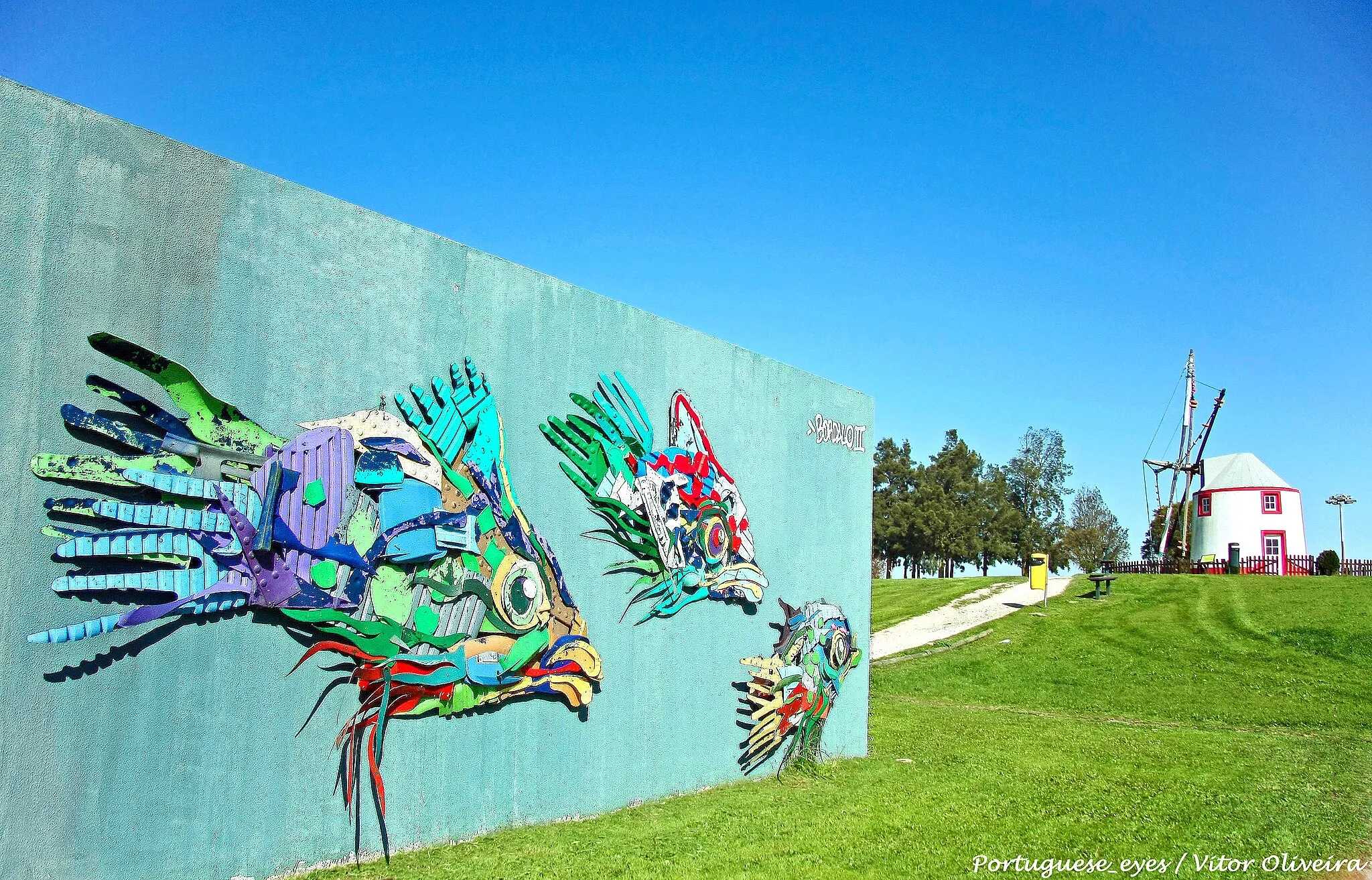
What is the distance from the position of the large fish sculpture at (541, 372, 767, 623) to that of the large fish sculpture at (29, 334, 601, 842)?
90 centimetres

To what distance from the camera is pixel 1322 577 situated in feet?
107

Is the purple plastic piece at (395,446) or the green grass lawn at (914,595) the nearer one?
the purple plastic piece at (395,446)

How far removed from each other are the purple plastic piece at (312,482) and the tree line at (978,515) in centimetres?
5631

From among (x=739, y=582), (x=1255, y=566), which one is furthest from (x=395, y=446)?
(x=1255, y=566)

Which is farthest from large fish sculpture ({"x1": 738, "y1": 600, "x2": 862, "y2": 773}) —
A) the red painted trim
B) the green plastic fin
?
the red painted trim

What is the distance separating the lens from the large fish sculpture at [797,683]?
10.9m

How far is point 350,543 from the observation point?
22.0ft

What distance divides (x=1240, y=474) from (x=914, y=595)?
18446mm

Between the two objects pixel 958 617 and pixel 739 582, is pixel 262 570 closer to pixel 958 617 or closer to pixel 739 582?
pixel 739 582

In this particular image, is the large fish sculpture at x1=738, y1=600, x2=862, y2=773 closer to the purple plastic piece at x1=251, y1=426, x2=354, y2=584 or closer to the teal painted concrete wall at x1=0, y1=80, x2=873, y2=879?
the teal painted concrete wall at x1=0, y1=80, x2=873, y2=879

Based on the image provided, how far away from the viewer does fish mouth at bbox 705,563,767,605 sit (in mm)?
10391
